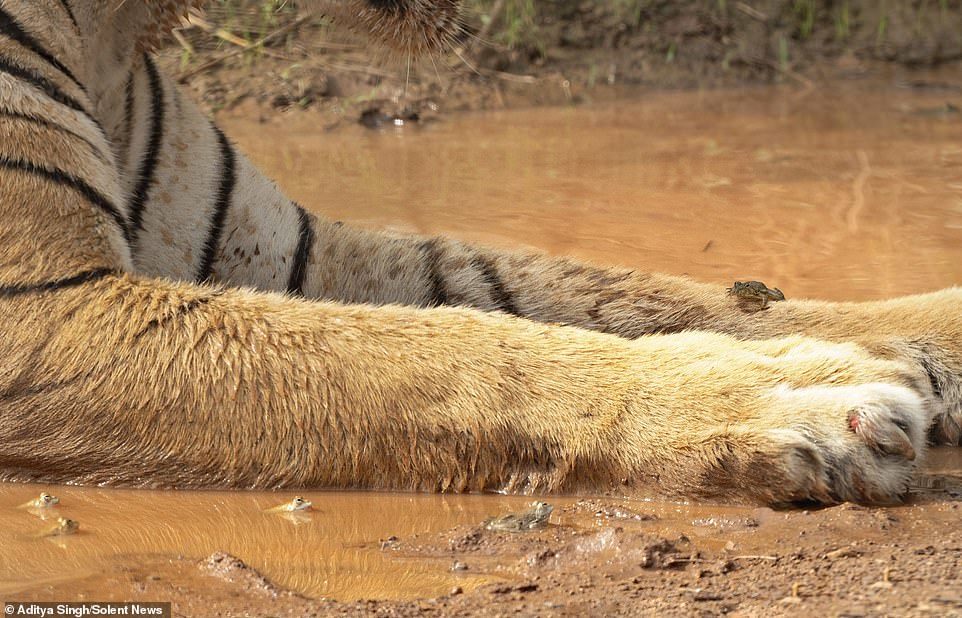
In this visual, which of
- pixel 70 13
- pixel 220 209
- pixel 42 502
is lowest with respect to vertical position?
pixel 42 502

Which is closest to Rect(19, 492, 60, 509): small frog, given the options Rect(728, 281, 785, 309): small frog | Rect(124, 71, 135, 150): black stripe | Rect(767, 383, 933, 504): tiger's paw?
Rect(124, 71, 135, 150): black stripe

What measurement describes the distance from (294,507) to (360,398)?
0.67 feet

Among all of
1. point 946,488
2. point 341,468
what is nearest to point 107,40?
point 341,468

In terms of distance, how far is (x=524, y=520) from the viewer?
1.89m

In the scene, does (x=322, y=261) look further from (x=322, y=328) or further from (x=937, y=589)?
A: (x=937, y=589)

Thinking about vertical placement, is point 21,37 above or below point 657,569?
above

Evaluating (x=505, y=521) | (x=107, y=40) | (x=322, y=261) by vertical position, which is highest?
→ (x=107, y=40)

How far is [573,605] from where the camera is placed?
158cm

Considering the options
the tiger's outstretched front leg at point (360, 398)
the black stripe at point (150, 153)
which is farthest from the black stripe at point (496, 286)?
the black stripe at point (150, 153)

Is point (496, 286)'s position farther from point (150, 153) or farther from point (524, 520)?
point (524, 520)

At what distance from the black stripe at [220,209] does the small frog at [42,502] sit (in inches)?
27.5

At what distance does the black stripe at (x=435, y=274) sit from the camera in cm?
275

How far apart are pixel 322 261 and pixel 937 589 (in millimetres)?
1609

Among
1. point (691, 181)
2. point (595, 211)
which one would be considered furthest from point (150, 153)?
point (691, 181)
